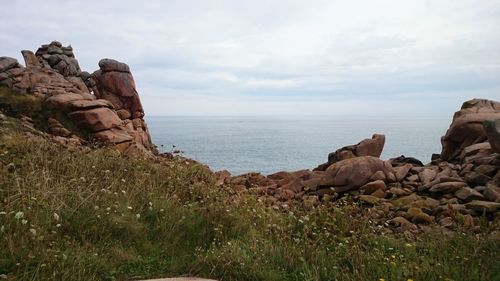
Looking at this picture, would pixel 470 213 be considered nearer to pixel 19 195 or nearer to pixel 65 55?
pixel 19 195

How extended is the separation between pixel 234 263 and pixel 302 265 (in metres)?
0.88

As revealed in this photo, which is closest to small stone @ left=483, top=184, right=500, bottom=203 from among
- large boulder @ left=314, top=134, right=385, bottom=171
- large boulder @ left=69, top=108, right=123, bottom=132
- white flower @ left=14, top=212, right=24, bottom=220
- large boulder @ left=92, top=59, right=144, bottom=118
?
large boulder @ left=314, top=134, right=385, bottom=171

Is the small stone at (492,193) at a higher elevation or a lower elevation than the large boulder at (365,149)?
lower

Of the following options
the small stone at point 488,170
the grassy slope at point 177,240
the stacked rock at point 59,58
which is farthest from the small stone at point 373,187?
the stacked rock at point 59,58

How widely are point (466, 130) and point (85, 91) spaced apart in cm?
1878

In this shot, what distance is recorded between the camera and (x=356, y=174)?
13297 mm

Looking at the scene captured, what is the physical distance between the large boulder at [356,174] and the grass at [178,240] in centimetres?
543

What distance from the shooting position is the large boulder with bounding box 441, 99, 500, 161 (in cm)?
1547

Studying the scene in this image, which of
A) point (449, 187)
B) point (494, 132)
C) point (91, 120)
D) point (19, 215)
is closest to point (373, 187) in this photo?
point (449, 187)

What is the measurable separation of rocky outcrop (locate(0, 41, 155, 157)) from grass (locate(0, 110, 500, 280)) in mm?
5737

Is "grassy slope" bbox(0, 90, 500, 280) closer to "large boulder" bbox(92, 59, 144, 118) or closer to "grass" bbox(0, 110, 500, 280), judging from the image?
"grass" bbox(0, 110, 500, 280)

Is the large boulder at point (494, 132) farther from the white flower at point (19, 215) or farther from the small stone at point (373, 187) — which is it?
the white flower at point (19, 215)

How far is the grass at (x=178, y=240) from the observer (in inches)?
191

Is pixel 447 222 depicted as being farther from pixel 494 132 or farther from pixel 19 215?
pixel 19 215
